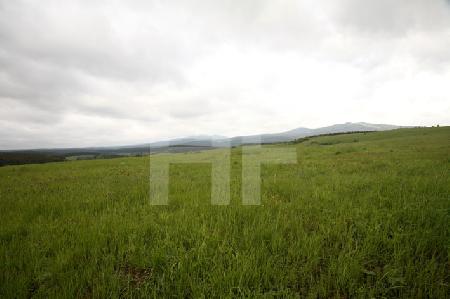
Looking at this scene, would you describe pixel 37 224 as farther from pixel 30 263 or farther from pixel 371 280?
pixel 371 280

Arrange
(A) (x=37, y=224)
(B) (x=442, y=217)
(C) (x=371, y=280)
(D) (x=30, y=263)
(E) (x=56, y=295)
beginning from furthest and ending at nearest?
(A) (x=37, y=224), (B) (x=442, y=217), (D) (x=30, y=263), (C) (x=371, y=280), (E) (x=56, y=295)

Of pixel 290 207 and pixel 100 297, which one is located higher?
pixel 290 207

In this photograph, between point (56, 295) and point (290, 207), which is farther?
point (290, 207)

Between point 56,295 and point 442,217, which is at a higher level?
point 442,217

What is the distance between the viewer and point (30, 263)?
305cm

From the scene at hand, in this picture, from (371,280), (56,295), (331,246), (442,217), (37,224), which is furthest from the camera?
(37,224)

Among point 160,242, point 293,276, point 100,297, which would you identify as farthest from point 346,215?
point 100,297

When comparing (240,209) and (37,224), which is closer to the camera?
(37,224)

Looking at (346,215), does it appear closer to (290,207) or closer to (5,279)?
(290,207)

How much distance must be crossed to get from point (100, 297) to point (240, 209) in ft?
9.76

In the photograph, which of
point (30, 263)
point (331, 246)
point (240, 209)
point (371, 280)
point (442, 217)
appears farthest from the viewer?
point (240, 209)

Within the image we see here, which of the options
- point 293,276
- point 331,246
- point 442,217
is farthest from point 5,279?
point 442,217

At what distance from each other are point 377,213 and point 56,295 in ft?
17.5

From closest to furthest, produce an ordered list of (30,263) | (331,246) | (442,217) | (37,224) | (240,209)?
(30,263)
(331,246)
(442,217)
(37,224)
(240,209)
